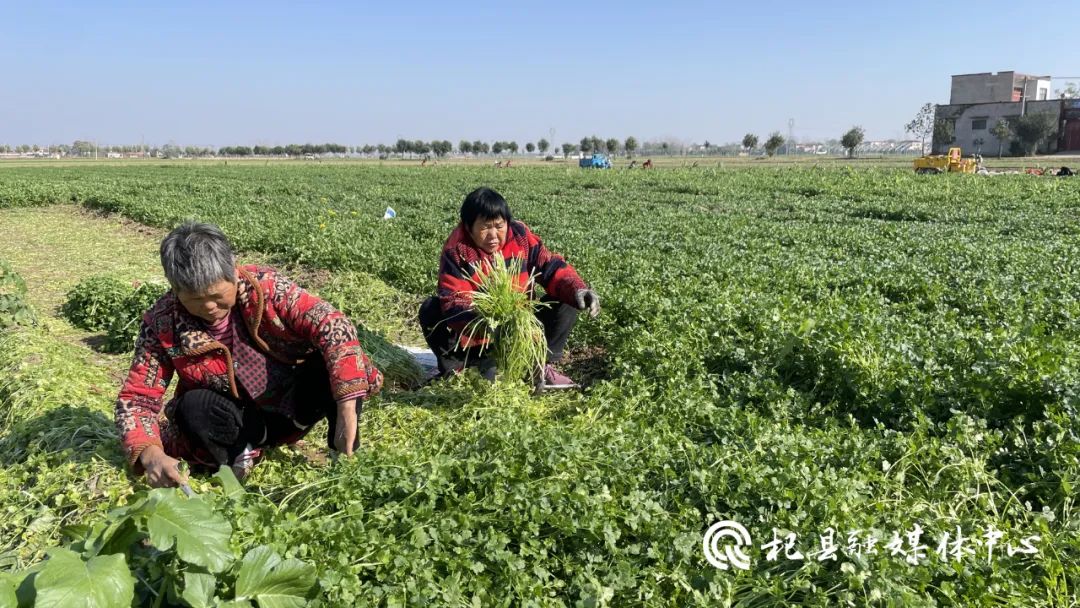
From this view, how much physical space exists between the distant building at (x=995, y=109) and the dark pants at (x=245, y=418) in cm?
7539

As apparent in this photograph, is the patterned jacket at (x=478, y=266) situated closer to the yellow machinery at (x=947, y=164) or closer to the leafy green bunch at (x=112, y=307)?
the leafy green bunch at (x=112, y=307)

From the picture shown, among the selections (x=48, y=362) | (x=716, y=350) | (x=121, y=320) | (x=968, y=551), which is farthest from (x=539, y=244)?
(x=121, y=320)

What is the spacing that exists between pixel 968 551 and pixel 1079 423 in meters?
1.07

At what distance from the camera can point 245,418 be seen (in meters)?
3.39

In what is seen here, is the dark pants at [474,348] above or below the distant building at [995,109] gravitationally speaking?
below

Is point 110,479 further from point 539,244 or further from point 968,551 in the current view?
point 968,551

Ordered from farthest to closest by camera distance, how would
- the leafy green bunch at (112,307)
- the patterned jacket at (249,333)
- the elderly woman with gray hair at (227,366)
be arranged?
the leafy green bunch at (112,307) → the patterned jacket at (249,333) → the elderly woman with gray hair at (227,366)

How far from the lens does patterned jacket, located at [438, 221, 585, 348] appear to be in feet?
14.6

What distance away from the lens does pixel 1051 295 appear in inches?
230

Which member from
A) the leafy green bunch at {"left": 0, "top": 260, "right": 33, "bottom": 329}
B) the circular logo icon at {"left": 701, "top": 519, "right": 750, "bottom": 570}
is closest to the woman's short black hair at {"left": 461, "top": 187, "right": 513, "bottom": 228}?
the circular logo icon at {"left": 701, "top": 519, "right": 750, "bottom": 570}

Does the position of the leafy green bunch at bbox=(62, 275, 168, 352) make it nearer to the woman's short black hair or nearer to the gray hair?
the woman's short black hair

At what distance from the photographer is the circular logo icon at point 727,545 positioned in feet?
7.92

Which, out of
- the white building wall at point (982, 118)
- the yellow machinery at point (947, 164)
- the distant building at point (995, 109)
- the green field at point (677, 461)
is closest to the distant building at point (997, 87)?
the distant building at point (995, 109)

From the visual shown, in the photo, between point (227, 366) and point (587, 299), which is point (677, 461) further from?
point (227, 366)
